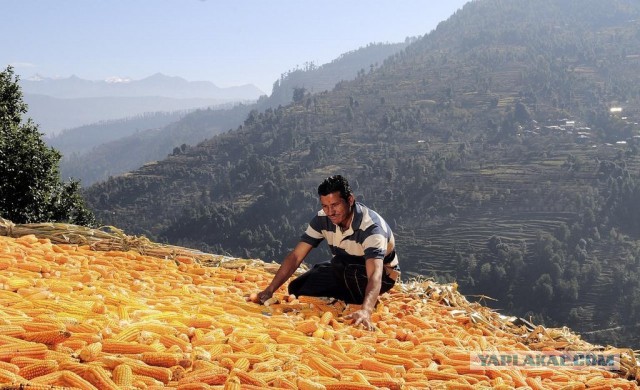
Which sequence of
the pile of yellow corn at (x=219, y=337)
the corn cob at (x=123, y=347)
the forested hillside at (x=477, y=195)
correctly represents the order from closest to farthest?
the pile of yellow corn at (x=219, y=337) → the corn cob at (x=123, y=347) → the forested hillside at (x=477, y=195)

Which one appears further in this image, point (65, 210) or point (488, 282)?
point (488, 282)

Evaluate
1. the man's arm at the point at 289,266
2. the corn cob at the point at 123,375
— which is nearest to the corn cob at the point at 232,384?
the corn cob at the point at 123,375

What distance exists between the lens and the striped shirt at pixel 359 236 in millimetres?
6090

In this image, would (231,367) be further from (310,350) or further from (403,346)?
(403,346)

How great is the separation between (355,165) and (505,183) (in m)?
45.6

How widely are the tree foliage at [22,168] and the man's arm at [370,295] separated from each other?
65.1ft

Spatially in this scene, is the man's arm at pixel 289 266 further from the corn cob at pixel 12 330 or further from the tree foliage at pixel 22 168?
the tree foliage at pixel 22 168

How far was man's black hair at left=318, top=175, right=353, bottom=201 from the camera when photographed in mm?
5805

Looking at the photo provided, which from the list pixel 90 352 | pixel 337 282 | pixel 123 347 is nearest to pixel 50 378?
pixel 90 352

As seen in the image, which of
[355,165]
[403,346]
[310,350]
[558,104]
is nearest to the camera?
[310,350]

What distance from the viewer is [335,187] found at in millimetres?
5836

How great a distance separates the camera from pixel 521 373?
464 centimetres

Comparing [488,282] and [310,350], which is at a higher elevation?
[310,350]

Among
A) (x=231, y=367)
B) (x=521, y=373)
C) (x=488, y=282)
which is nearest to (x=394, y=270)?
(x=521, y=373)
